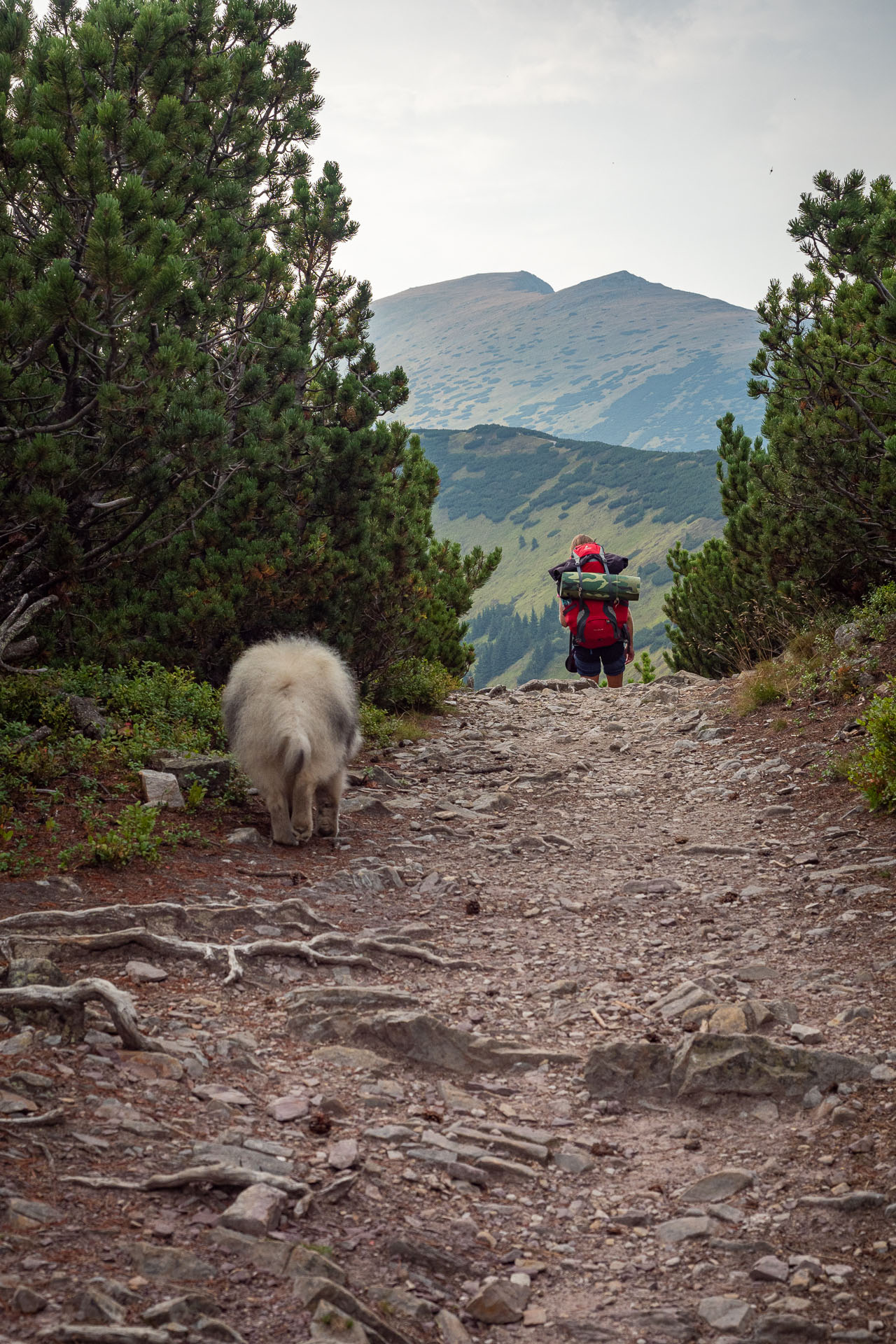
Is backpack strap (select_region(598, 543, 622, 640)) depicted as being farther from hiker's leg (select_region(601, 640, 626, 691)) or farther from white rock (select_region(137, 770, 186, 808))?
white rock (select_region(137, 770, 186, 808))

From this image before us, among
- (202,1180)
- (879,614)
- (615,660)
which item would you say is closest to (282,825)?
(202,1180)

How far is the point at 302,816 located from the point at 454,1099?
4056 millimetres

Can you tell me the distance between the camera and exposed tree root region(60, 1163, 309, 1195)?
9.93 ft

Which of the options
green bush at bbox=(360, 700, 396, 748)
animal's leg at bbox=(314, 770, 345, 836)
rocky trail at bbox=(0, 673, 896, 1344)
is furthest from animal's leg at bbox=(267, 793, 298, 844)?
green bush at bbox=(360, 700, 396, 748)

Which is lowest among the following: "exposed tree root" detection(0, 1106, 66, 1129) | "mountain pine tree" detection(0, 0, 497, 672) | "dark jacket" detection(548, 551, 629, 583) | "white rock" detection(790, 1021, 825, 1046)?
"white rock" detection(790, 1021, 825, 1046)

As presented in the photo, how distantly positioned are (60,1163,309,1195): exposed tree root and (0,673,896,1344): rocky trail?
0.01 m

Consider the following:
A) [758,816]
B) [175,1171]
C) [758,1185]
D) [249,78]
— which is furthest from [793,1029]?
[249,78]

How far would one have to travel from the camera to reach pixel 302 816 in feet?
26.3

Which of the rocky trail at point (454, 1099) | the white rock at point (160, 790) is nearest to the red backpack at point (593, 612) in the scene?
the rocky trail at point (454, 1099)

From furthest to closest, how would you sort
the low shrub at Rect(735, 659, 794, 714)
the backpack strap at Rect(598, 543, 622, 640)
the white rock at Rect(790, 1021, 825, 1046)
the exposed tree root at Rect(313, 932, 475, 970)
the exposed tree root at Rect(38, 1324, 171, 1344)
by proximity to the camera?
the backpack strap at Rect(598, 543, 622, 640) → the low shrub at Rect(735, 659, 794, 714) → the exposed tree root at Rect(313, 932, 475, 970) → the white rock at Rect(790, 1021, 825, 1046) → the exposed tree root at Rect(38, 1324, 171, 1344)

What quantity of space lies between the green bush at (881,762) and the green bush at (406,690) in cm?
791

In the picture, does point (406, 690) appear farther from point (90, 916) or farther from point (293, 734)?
point (90, 916)

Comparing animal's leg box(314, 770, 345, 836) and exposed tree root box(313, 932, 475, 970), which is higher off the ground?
animal's leg box(314, 770, 345, 836)

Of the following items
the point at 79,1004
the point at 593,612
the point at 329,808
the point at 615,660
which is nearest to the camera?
the point at 79,1004
